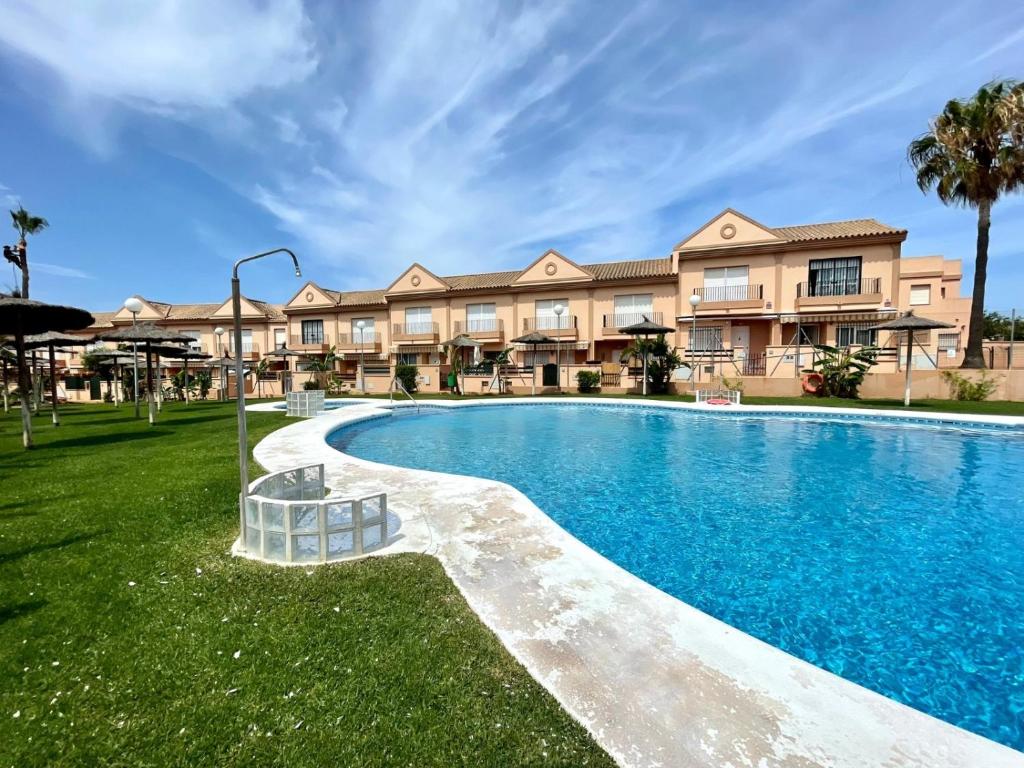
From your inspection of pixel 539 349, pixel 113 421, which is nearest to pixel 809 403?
pixel 539 349

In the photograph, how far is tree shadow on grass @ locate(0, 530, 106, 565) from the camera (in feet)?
12.7

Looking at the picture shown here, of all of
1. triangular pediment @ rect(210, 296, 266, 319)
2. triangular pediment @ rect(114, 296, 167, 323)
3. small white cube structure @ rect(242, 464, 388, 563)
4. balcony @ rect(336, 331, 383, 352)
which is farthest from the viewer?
triangular pediment @ rect(114, 296, 167, 323)

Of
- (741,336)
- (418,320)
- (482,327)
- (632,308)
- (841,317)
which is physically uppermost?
(632,308)

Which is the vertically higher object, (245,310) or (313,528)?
(245,310)

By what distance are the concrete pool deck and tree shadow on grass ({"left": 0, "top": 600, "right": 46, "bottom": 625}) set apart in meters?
2.35

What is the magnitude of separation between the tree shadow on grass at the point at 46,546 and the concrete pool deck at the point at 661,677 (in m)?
2.98

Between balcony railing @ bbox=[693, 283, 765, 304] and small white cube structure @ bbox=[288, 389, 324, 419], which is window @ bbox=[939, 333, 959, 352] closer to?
balcony railing @ bbox=[693, 283, 765, 304]

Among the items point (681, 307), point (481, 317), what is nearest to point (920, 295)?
point (681, 307)

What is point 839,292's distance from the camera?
22.5 metres

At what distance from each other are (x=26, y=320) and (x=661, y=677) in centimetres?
1351

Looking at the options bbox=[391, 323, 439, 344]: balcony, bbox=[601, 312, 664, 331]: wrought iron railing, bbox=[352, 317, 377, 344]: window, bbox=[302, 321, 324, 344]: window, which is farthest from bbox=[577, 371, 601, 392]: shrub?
bbox=[302, 321, 324, 344]: window

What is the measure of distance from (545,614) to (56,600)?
343cm

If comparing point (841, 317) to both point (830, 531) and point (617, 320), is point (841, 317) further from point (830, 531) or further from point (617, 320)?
point (830, 531)

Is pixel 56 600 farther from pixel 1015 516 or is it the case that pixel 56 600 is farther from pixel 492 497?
pixel 1015 516
